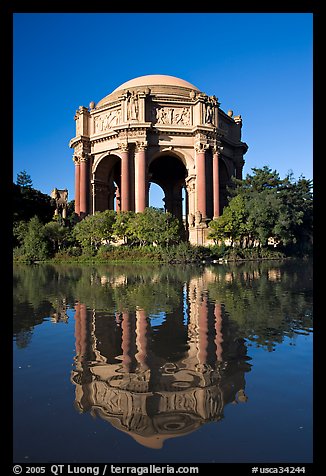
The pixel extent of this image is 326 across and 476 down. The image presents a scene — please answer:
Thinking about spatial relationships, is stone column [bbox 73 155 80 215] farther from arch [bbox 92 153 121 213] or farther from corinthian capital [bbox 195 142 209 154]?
corinthian capital [bbox 195 142 209 154]

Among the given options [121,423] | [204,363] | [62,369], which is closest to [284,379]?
[204,363]

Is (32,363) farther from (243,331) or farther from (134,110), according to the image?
(134,110)

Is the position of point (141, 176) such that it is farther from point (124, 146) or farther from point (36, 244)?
point (36, 244)

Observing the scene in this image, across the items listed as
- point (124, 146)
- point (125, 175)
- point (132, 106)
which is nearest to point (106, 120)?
point (132, 106)

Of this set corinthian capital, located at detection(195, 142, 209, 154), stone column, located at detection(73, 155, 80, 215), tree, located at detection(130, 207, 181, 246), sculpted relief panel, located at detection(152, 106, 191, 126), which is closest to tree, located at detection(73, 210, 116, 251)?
tree, located at detection(130, 207, 181, 246)

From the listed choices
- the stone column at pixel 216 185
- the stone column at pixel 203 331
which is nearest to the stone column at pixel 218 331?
the stone column at pixel 203 331

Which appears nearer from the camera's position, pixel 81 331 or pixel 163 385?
pixel 163 385
